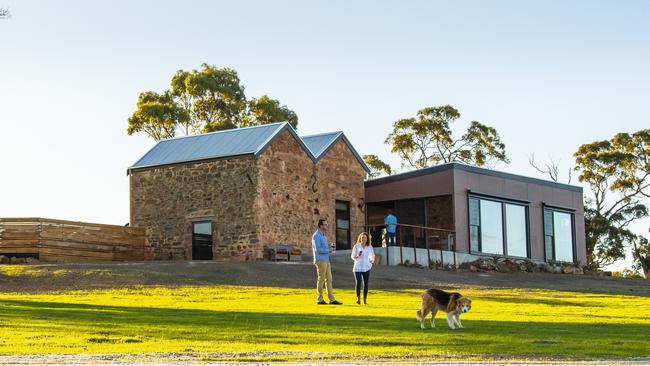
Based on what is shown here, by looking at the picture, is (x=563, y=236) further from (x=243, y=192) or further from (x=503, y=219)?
(x=243, y=192)

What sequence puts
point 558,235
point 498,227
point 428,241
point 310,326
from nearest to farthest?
point 310,326 → point 428,241 → point 498,227 → point 558,235

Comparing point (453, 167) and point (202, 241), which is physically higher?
point (453, 167)

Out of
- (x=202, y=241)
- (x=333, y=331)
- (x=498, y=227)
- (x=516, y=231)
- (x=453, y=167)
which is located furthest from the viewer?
(x=516, y=231)

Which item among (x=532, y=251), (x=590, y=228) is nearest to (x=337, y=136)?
(x=532, y=251)

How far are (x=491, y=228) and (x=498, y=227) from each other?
45 centimetres

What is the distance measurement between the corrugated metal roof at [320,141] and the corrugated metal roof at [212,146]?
205 centimetres

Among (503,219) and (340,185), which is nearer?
(340,185)

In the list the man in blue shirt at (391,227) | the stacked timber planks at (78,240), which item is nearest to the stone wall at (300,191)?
the man in blue shirt at (391,227)

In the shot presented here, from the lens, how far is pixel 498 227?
3881 cm

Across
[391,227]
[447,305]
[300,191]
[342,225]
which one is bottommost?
[447,305]

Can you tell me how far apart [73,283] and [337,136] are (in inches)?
565

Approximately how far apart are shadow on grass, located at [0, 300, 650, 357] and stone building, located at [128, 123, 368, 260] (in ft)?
52.1

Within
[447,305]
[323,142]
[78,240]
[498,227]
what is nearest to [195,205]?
[78,240]

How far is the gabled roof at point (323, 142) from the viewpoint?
121 feet
